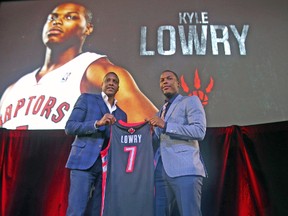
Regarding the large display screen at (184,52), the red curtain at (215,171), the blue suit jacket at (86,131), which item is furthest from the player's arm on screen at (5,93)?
the blue suit jacket at (86,131)

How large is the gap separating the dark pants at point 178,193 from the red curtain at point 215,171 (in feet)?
1.95

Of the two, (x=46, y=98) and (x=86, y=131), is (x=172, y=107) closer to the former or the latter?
(x=86, y=131)

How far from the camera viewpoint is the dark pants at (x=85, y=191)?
6.85 feet

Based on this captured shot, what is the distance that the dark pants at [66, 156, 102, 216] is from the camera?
82.2 inches

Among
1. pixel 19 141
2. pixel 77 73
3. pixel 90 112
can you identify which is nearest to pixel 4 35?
pixel 77 73

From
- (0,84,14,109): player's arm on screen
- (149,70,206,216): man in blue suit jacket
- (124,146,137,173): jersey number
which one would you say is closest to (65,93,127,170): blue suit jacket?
(124,146,137,173): jersey number

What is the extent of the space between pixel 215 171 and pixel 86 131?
42.2 inches

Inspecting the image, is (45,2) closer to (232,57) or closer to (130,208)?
(232,57)

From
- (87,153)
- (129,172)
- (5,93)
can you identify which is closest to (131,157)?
(129,172)

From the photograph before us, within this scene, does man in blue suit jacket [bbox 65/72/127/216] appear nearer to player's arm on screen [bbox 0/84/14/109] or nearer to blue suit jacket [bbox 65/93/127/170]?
blue suit jacket [bbox 65/93/127/170]

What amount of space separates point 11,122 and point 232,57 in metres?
1.98

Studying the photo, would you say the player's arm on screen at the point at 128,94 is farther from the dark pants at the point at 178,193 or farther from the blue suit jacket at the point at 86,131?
the dark pants at the point at 178,193

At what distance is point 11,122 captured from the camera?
3.00 m

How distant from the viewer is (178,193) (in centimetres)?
200
